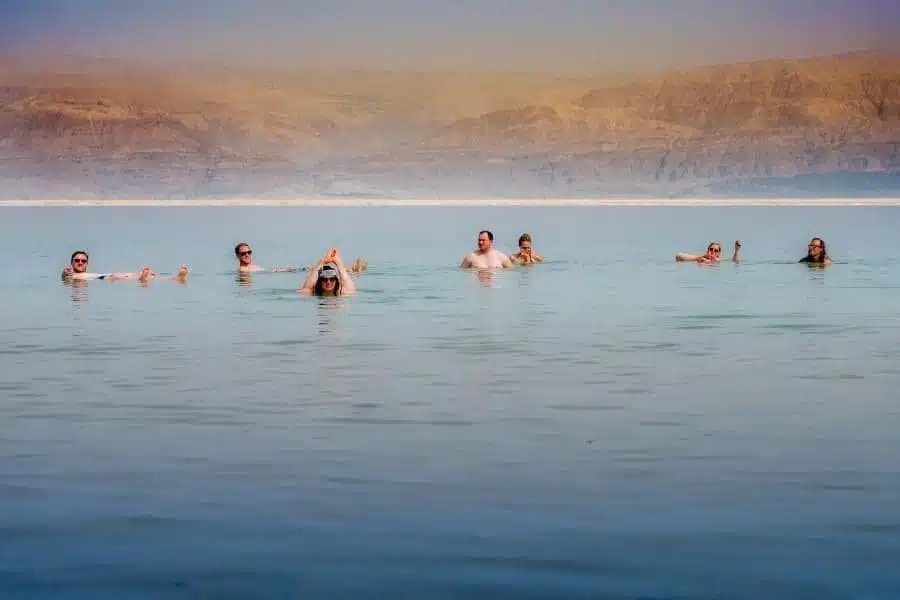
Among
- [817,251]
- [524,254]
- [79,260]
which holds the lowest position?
[79,260]

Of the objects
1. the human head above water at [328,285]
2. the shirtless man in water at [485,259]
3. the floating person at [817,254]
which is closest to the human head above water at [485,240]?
the shirtless man in water at [485,259]

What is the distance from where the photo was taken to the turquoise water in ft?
30.3

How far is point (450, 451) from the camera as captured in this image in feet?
41.8

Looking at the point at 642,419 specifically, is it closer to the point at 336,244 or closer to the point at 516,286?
the point at 516,286

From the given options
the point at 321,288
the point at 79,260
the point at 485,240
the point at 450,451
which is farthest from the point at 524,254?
the point at 450,451

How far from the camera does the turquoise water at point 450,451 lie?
9234mm

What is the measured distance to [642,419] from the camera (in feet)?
47.0

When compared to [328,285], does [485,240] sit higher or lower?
higher

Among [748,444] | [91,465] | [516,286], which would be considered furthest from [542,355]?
[516,286]

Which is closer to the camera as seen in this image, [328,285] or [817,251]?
[328,285]

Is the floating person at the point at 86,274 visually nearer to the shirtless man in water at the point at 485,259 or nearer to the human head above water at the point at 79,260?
the human head above water at the point at 79,260

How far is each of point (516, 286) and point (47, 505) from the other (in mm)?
22526

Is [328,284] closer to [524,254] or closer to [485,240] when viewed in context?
[485,240]

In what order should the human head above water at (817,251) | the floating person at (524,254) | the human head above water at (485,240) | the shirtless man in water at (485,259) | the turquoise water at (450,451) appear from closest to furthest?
1. the turquoise water at (450,451)
2. the human head above water at (485,240)
3. the shirtless man in water at (485,259)
4. the human head above water at (817,251)
5. the floating person at (524,254)
